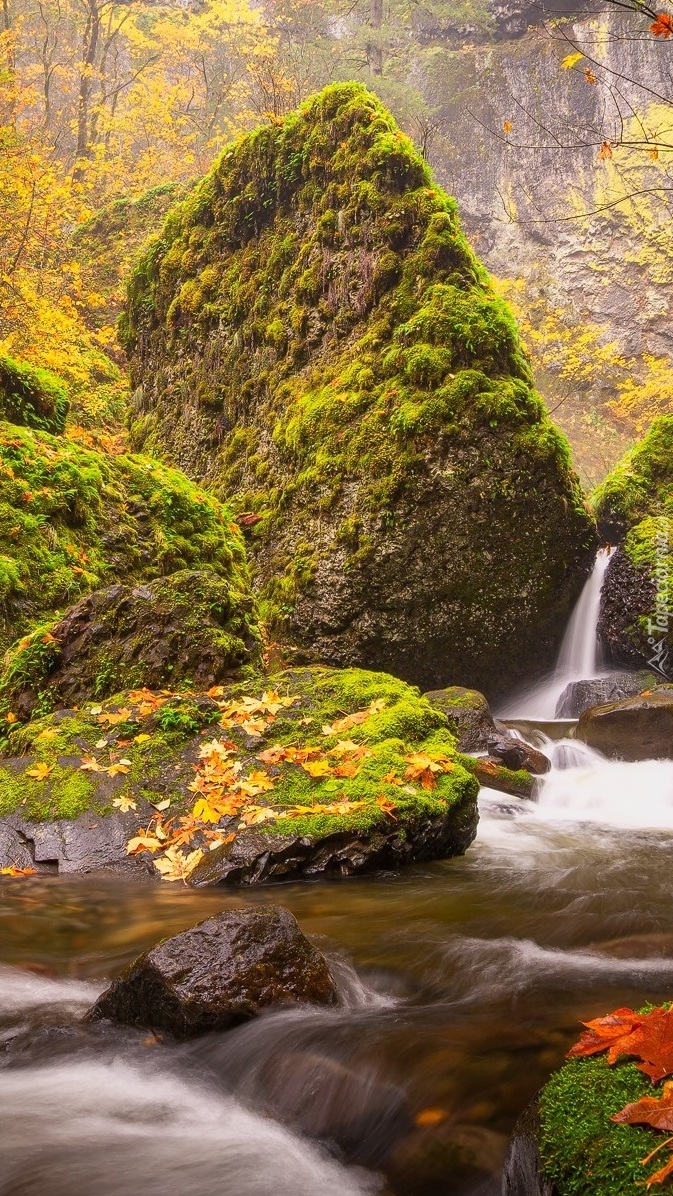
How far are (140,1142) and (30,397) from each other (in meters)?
7.27

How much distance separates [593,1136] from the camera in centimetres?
163

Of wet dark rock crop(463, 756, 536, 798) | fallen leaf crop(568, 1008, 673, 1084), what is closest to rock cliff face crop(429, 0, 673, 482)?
wet dark rock crop(463, 756, 536, 798)

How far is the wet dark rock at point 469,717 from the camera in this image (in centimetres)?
769

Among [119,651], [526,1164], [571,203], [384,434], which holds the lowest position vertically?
[526,1164]

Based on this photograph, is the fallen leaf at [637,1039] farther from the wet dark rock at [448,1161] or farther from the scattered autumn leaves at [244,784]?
the scattered autumn leaves at [244,784]

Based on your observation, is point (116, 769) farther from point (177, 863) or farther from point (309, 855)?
point (309, 855)

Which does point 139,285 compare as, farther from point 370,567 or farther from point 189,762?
point 189,762

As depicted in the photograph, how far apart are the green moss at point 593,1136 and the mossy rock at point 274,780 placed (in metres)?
2.55

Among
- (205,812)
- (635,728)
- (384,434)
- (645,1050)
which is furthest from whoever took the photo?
(384,434)

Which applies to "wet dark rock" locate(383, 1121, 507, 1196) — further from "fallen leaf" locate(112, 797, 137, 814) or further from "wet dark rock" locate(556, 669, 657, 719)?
"wet dark rock" locate(556, 669, 657, 719)

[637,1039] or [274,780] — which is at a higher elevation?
[637,1039]

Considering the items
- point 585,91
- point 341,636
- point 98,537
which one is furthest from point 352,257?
point 585,91

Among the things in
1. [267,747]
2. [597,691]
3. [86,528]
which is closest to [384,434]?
[86,528]

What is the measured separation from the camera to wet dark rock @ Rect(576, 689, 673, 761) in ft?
25.7
